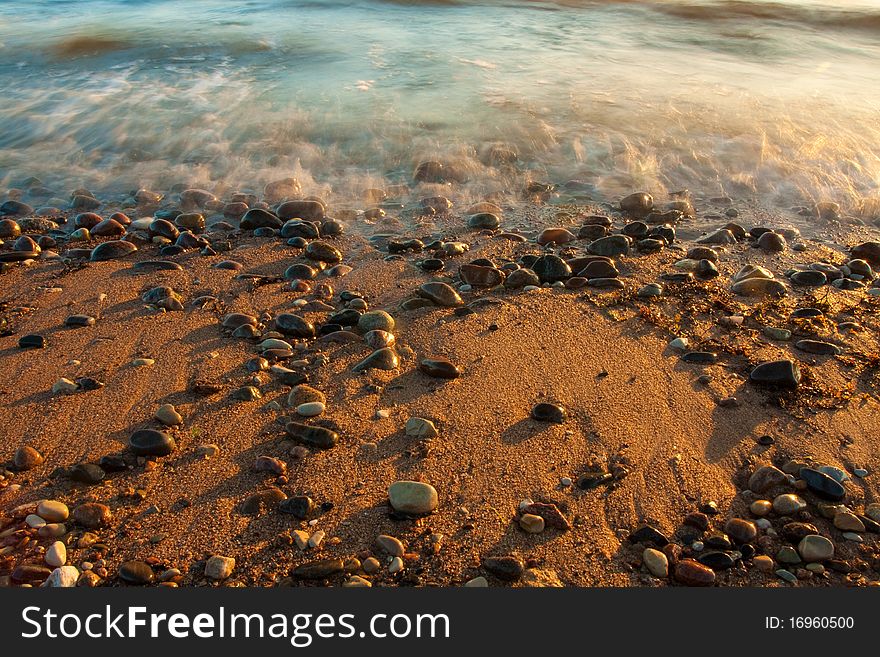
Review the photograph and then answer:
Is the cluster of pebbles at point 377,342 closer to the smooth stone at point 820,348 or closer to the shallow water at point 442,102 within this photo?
the smooth stone at point 820,348

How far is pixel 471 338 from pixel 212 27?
9.63m

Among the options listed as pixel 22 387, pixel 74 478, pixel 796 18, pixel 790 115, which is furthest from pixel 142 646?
pixel 796 18

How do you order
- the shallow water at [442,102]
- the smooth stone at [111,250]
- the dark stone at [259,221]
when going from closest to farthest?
the smooth stone at [111,250]
the dark stone at [259,221]
the shallow water at [442,102]

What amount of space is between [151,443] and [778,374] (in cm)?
252

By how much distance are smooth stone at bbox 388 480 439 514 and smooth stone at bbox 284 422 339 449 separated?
34 cm

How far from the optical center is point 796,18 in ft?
39.0

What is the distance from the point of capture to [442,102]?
22.4ft

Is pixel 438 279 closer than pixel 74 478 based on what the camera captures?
No

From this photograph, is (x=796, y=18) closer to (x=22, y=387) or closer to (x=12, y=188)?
(x=12, y=188)

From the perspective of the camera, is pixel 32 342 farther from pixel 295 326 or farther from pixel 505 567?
pixel 505 567

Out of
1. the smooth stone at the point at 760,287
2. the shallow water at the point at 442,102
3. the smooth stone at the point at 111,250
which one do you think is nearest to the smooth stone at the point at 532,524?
the smooth stone at the point at 760,287

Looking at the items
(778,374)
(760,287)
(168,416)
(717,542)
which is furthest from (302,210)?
(717,542)

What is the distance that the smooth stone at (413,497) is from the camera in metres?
2.15

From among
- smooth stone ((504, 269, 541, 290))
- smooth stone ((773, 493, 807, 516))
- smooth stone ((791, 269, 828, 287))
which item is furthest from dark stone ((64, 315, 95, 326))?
smooth stone ((791, 269, 828, 287))
